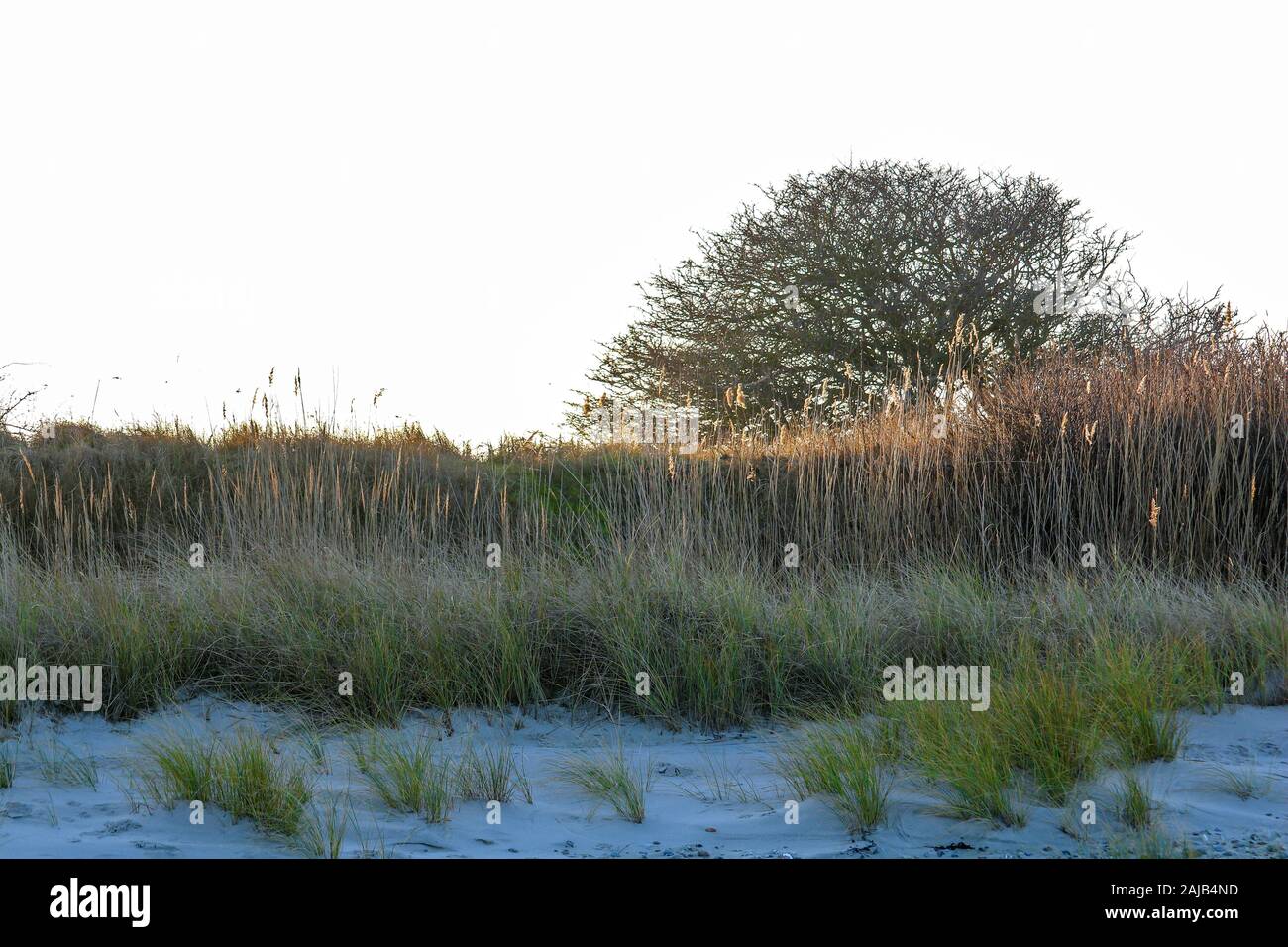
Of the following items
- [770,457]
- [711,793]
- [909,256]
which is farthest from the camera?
[909,256]

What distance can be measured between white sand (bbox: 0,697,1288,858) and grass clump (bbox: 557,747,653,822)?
4cm

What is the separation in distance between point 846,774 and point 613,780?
688 mm

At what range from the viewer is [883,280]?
14586 mm

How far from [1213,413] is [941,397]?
1.87 metres

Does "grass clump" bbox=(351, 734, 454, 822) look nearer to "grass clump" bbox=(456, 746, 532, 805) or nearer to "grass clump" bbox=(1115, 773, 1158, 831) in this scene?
"grass clump" bbox=(456, 746, 532, 805)

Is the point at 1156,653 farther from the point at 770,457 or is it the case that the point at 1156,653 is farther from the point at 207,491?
the point at 207,491

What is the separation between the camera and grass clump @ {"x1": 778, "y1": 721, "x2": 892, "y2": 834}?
3055mm

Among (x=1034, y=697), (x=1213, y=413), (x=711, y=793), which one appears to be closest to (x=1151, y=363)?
(x=1213, y=413)

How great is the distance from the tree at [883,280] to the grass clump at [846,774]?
35.7ft

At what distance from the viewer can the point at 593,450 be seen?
416 inches

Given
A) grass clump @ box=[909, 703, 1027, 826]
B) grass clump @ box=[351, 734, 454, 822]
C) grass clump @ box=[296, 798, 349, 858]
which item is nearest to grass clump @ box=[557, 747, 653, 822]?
grass clump @ box=[351, 734, 454, 822]

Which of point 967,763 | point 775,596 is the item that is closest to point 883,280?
point 775,596

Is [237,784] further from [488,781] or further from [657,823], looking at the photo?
[657,823]

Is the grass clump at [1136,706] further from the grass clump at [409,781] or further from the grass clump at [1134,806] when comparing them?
the grass clump at [409,781]
